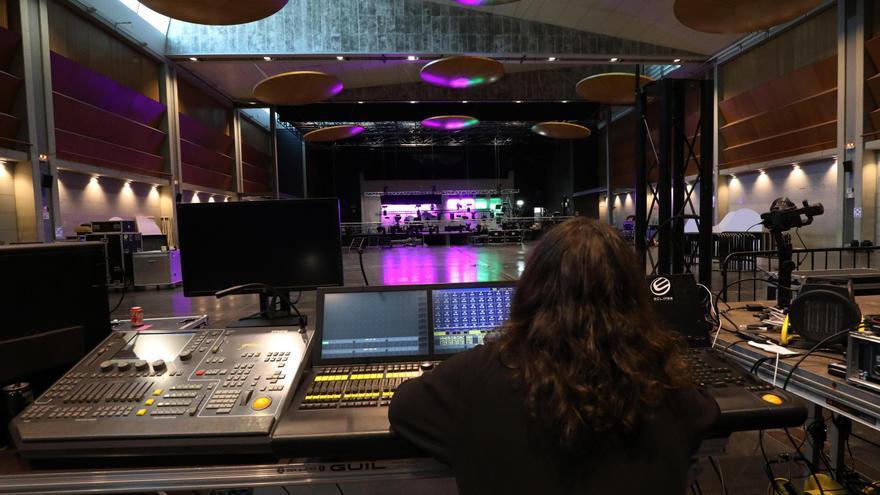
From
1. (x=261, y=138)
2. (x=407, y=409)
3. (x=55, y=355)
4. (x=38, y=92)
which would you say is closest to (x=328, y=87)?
(x=38, y=92)

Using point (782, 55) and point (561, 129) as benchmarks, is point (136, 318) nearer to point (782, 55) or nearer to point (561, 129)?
point (782, 55)

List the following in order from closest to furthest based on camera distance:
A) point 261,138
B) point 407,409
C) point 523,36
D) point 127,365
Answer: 1. point 407,409
2. point 127,365
3. point 523,36
4. point 261,138

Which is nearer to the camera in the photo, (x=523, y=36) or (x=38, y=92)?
(x=38, y=92)

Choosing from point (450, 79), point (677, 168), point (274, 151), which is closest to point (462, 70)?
point (450, 79)

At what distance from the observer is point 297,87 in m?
9.27

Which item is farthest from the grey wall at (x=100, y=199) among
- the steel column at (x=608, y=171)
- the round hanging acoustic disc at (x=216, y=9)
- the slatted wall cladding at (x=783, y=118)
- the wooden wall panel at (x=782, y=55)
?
the steel column at (x=608, y=171)

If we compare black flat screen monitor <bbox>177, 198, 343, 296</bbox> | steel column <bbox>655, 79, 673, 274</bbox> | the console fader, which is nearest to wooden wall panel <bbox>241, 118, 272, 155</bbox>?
steel column <bbox>655, 79, 673, 274</bbox>

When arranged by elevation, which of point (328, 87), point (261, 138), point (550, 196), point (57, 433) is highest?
point (261, 138)

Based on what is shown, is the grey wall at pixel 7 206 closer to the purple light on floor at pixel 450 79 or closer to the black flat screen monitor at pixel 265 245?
the purple light on floor at pixel 450 79

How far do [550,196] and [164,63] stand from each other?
18033 millimetres

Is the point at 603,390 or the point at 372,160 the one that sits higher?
the point at 372,160

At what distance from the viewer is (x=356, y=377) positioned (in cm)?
127

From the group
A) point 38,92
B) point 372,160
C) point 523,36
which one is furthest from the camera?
point 372,160

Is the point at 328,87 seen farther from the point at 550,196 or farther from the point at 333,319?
the point at 550,196
